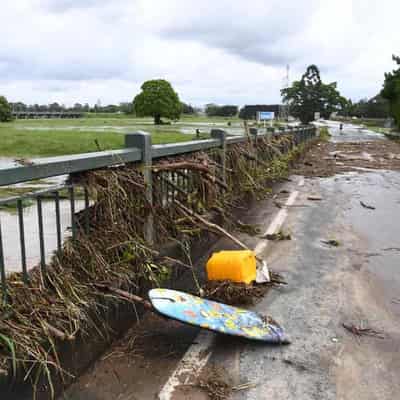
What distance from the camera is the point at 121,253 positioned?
410 centimetres

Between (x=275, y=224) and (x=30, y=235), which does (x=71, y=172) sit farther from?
(x=275, y=224)

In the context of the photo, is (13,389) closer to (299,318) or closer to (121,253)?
(121,253)

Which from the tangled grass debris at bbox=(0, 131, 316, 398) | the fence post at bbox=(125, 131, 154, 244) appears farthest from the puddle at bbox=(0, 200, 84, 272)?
the fence post at bbox=(125, 131, 154, 244)

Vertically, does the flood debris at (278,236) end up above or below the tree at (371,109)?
below

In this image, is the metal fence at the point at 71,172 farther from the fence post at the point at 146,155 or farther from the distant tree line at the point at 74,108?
the distant tree line at the point at 74,108

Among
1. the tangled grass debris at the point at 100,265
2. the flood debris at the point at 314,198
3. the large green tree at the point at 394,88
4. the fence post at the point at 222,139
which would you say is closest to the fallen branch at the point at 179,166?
the tangled grass debris at the point at 100,265

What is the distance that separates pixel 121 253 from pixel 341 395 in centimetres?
214

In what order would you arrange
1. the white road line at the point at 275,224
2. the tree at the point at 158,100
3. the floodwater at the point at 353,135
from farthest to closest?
1. the tree at the point at 158,100
2. the floodwater at the point at 353,135
3. the white road line at the point at 275,224

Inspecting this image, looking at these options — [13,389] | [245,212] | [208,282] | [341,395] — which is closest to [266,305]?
[208,282]

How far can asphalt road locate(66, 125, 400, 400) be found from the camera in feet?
10.2

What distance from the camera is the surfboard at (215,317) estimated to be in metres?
3.53

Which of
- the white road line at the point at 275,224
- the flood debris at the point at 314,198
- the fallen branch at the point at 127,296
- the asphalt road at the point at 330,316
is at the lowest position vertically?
the flood debris at the point at 314,198

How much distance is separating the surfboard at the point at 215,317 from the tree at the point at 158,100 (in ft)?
252

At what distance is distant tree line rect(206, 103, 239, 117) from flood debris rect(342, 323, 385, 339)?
104345 millimetres
